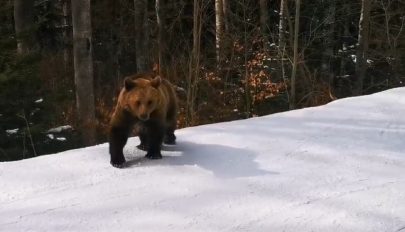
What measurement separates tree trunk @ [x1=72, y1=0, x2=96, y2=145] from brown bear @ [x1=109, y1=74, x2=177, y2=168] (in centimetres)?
554

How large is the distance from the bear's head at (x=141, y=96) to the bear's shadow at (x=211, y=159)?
43 cm

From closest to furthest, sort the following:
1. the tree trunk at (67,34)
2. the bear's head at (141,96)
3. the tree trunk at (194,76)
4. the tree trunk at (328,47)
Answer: the bear's head at (141,96)
the tree trunk at (194,76)
the tree trunk at (67,34)
the tree trunk at (328,47)

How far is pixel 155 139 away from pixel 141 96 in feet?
1.35

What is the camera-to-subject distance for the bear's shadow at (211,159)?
13.6 feet

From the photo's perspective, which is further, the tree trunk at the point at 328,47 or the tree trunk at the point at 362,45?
the tree trunk at the point at 328,47

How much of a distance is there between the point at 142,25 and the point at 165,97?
473 inches

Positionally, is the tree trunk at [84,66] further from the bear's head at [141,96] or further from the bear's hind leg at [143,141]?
the bear's head at [141,96]

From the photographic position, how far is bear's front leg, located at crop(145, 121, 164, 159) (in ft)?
14.8

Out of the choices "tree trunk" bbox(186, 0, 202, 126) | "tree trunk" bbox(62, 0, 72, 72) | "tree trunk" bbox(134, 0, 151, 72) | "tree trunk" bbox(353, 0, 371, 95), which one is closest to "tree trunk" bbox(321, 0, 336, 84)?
"tree trunk" bbox(353, 0, 371, 95)

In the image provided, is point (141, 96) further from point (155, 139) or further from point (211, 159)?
point (211, 159)

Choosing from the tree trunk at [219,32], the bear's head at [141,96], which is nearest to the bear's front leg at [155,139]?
the bear's head at [141,96]

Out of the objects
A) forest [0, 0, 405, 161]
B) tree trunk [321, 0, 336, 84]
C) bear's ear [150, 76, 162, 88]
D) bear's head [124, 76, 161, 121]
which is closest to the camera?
bear's head [124, 76, 161, 121]

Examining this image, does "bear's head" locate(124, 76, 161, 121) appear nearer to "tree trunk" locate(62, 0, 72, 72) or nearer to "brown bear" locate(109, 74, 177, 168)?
"brown bear" locate(109, 74, 177, 168)

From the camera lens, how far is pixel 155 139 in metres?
4.50
